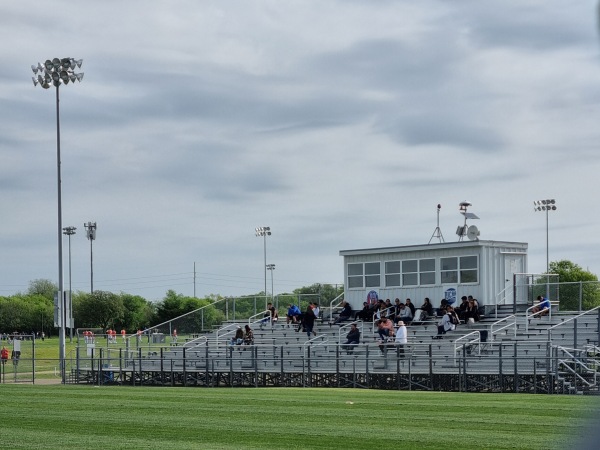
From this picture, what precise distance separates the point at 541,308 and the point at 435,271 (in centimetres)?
666

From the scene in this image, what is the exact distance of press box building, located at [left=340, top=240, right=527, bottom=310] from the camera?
43188mm

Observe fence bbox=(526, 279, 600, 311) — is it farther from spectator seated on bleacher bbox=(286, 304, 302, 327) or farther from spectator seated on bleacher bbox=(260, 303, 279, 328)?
spectator seated on bleacher bbox=(260, 303, 279, 328)

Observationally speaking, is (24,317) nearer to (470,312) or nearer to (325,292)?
(325,292)

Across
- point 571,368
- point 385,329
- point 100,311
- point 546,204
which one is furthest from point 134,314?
point 571,368

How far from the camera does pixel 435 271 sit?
44.6m

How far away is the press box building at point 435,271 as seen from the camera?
43.2 m

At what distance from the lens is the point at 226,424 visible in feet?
53.3

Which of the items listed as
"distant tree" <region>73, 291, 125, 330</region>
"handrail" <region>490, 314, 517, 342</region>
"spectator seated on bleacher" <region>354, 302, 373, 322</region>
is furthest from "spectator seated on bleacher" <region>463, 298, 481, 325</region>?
"distant tree" <region>73, 291, 125, 330</region>

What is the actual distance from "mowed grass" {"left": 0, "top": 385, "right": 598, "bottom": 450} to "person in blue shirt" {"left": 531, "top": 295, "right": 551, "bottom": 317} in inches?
615

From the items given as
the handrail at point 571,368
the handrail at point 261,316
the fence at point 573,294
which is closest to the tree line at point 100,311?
the handrail at point 261,316

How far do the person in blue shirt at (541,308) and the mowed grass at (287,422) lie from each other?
15.6m

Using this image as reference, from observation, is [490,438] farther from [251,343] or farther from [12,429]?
[251,343]

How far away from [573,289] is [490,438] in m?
27.5

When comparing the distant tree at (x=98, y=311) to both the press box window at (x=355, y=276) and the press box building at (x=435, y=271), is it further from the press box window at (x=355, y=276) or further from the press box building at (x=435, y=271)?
the press box building at (x=435, y=271)
